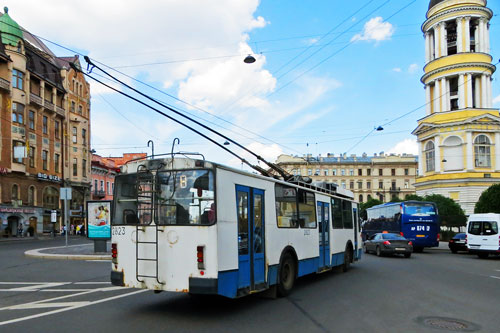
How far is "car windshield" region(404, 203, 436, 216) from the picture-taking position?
28016 mm

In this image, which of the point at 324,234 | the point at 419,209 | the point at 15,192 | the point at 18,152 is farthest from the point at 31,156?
the point at 324,234

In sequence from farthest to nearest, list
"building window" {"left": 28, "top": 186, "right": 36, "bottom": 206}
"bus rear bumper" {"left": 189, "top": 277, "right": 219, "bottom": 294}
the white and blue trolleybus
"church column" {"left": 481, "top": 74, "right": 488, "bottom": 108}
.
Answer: "church column" {"left": 481, "top": 74, "right": 488, "bottom": 108} < "building window" {"left": 28, "top": 186, "right": 36, "bottom": 206} < the white and blue trolleybus < "bus rear bumper" {"left": 189, "top": 277, "right": 219, "bottom": 294}

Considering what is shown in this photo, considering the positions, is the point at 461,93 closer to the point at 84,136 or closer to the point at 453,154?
the point at 453,154

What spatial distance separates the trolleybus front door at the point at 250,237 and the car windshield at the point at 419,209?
21.7 meters

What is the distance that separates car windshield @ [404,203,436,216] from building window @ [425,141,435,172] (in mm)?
35719

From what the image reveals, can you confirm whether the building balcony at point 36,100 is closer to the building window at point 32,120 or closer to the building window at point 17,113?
the building window at point 32,120

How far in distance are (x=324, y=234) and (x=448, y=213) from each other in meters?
38.4

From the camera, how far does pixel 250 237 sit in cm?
842

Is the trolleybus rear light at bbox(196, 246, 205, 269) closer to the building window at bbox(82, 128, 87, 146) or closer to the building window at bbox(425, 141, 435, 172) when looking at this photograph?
the building window at bbox(82, 128, 87, 146)

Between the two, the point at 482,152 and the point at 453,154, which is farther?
the point at 453,154

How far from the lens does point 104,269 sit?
15320mm

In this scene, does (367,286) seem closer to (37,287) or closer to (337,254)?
(337,254)

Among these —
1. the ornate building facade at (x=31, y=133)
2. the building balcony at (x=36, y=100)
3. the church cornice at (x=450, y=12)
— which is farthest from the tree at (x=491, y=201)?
the building balcony at (x=36, y=100)

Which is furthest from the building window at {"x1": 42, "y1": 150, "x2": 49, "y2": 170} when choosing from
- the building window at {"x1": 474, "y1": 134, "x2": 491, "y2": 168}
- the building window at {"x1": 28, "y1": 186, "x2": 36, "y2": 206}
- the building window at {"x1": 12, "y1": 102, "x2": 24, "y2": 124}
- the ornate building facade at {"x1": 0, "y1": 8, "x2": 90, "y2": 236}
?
the building window at {"x1": 474, "y1": 134, "x2": 491, "y2": 168}
